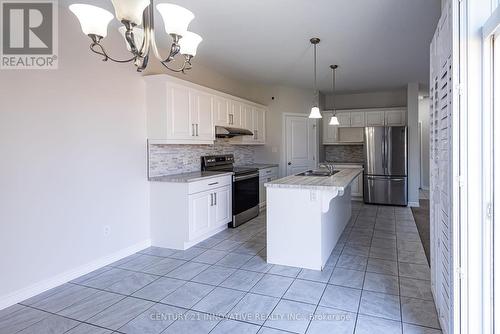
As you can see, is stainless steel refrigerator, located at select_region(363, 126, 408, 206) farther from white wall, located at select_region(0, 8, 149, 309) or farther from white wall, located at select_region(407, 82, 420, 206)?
white wall, located at select_region(0, 8, 149, 309)

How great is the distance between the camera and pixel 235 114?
17.7 ft

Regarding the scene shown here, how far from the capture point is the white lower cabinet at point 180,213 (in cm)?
376

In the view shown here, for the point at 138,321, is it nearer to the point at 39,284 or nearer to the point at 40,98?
the point at 39,284

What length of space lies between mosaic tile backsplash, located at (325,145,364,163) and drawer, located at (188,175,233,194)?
392 cm

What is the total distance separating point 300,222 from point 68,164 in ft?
7.72

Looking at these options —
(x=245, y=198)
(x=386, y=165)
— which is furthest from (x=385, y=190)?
(x=245, y=198)

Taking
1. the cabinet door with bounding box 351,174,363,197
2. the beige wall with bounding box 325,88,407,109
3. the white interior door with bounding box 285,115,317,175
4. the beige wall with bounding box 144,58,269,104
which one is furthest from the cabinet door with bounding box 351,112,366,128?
the beige wall with bounding box 144,58,269,104

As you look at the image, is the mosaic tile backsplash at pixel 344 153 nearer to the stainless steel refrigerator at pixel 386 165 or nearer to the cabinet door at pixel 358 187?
the cabinet door at pixel 358 187

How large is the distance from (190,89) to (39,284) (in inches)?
108

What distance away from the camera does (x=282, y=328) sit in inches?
85.0

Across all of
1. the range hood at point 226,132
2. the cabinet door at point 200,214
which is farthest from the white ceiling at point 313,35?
the cabinet door at point 200,214

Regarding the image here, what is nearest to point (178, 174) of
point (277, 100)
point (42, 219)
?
point (42, 219)

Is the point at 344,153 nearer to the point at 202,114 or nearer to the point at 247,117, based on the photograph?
the point at 247,117

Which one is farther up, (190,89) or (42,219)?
(190,89)
